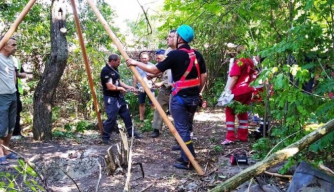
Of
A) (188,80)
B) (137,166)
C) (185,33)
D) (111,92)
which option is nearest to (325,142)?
(188,80)

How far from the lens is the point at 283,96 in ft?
11.1

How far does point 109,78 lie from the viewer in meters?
6.41

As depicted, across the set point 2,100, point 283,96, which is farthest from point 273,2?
point 2,100

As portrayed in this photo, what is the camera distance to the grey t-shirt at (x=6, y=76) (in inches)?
198

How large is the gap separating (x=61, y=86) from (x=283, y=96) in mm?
8537

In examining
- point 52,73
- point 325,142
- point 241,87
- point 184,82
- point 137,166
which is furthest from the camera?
point 52,73

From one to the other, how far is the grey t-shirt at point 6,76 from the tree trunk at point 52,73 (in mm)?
1308

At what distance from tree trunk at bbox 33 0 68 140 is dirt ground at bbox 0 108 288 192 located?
1.22 feet

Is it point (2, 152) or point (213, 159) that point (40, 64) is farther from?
point (213, 159)

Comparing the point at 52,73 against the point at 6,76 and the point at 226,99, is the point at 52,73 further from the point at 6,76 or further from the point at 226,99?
the point at 226,99

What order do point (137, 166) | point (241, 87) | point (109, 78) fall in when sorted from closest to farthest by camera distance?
1. point (137, 166)
2. point (241, 87)
3. point (109, 78)

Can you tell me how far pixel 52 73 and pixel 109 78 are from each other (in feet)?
3.75

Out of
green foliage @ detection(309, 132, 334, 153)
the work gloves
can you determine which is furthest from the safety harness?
green foliage @ detection(309, 132, 334, 153)

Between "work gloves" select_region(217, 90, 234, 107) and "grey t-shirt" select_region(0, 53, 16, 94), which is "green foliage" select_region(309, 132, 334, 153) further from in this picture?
"grey t-shirt" select_region(0, 53, 16, 94)
